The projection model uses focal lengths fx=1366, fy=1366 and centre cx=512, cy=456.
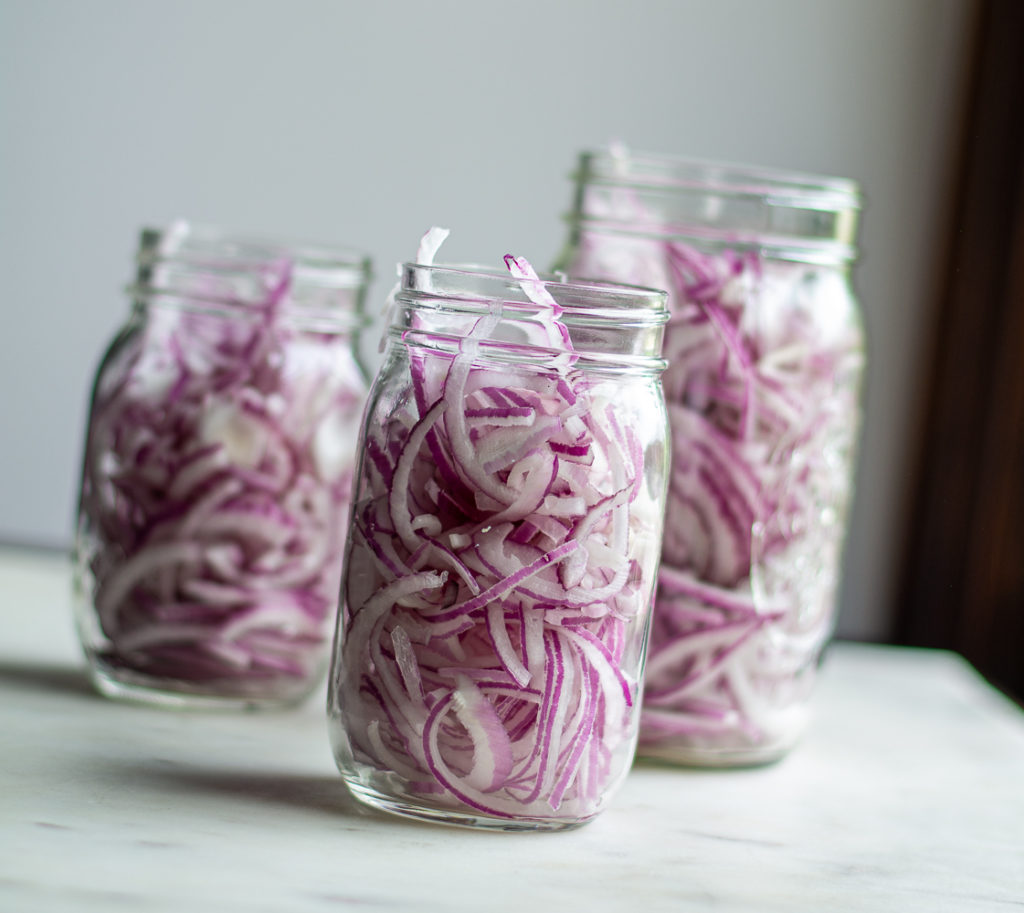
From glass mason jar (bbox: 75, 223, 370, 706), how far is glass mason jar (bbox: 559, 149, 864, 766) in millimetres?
186

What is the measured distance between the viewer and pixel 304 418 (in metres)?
0.85

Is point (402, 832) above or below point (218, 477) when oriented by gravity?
below

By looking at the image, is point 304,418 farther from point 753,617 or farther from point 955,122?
point 955,122

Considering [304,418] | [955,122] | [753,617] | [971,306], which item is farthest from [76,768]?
[955,122]

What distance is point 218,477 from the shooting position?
2.71 ft

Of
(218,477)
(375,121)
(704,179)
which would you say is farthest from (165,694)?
(375,121)

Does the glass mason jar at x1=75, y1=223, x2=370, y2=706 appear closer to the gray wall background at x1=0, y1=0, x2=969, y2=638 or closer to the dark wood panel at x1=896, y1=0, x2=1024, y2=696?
the gray wall background at x1=0, y1=0, x2=969, y2=638

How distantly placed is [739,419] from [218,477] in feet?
1.03

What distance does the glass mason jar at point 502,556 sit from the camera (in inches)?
25.0

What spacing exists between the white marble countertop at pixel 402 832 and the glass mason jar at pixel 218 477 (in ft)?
0.13

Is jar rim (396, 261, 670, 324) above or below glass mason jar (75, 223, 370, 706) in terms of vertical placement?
above

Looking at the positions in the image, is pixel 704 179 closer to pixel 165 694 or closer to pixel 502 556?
pixel 502 556

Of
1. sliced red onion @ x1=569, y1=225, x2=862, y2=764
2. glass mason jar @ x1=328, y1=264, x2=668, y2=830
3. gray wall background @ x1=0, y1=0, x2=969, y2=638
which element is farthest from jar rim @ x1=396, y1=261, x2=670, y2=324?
gray wall background @ x1=0, y1=0, x2=969, y2=638

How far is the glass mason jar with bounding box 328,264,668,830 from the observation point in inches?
25.0
